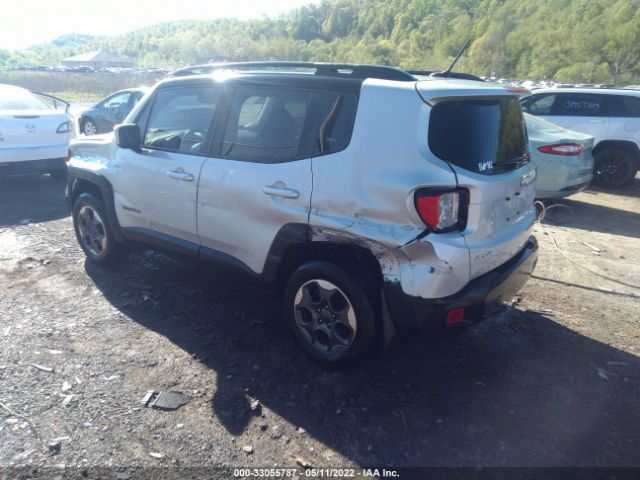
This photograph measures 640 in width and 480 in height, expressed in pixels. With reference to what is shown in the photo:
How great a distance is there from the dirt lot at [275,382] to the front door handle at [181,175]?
44.0 inches

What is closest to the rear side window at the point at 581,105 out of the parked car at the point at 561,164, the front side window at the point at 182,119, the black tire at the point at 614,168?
the black tire at the point at 614,168

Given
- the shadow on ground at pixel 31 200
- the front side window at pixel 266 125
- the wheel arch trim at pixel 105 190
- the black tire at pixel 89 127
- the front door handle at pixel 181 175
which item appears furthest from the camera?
the black tire at pixel 89 127

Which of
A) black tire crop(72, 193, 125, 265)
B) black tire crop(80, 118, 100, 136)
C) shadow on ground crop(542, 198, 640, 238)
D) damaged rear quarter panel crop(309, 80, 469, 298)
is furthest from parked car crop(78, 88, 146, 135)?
damaged rear quarter panel crop(309, 80, 469, 298)

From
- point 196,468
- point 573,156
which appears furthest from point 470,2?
point 196,468

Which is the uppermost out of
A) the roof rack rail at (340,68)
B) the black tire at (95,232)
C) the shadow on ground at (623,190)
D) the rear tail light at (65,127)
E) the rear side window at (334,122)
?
the roof rack rail at (340,68)

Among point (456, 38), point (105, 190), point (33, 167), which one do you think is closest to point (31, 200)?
point (33, 167)

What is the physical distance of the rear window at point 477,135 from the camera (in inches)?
105

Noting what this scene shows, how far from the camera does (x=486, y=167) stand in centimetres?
280

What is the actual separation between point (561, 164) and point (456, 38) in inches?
3108

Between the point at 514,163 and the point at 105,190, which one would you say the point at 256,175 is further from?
the point at 105,190

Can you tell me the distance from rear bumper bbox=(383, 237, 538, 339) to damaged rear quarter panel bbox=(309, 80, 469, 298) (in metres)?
0.05

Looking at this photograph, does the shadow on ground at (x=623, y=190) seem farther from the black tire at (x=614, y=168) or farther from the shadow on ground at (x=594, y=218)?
the shadow on ground at (x=594, y=218)

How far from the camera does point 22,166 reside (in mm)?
7086

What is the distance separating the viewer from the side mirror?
3.90m
